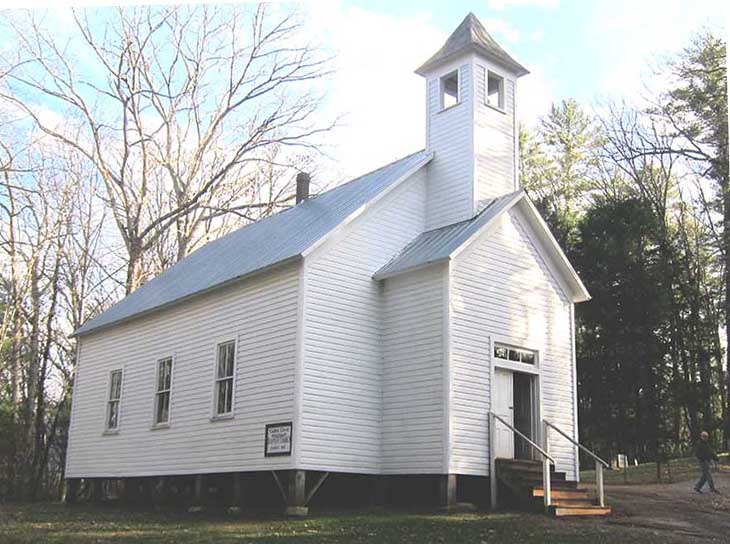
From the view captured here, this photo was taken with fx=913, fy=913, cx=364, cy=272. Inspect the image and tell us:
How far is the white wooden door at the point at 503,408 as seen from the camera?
13.5m

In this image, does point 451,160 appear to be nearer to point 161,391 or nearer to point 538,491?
point 538,491

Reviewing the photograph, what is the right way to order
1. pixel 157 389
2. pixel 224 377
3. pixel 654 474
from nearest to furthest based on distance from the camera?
pixel 224 377
pixel 157 389
pixel 654 474

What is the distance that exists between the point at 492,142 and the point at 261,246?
14.2 feet

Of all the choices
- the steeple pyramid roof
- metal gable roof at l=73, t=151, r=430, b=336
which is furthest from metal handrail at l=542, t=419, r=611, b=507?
the steeple pyramid roof

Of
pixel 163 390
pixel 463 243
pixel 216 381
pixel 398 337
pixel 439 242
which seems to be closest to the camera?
pixel 463 243

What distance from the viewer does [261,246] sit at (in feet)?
51.9

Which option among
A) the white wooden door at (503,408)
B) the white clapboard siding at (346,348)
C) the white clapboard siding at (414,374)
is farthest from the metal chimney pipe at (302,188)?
A: the white wooden door at (503,408)

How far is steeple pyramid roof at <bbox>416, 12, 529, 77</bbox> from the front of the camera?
15.5 m

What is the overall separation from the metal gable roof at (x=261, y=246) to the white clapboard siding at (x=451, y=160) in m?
0.35

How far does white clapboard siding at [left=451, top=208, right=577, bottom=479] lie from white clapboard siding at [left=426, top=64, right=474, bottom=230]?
88 centimetres

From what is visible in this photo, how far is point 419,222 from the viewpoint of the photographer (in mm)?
15211

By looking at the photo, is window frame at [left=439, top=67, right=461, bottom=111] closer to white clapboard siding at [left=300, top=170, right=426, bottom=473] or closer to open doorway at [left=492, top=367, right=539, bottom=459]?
white clapboard siding at [left=300, top=170, right=426, bottom=473]

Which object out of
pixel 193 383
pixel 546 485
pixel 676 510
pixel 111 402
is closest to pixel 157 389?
pixel 193 383

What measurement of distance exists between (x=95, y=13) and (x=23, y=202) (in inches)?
251
